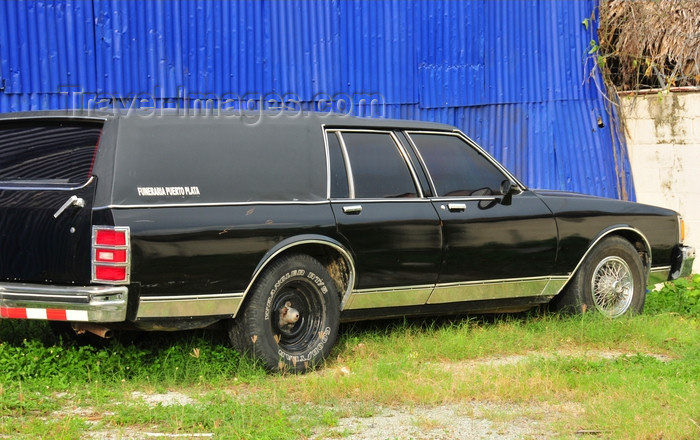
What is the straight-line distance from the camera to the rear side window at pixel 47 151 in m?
6.14

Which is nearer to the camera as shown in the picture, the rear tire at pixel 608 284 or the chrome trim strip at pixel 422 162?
the chrome trim strip at pixel 422 162

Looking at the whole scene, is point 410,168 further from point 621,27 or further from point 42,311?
point 621,27

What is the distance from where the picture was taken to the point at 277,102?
10328 millimetres

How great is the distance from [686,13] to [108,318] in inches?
340

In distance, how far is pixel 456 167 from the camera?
306 inches

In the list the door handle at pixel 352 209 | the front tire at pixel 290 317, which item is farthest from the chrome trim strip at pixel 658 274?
the front tire at pixel 290 317

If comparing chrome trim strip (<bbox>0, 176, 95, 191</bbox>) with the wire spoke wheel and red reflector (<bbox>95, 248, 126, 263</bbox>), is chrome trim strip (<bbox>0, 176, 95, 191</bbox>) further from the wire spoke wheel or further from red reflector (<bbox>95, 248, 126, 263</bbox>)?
the wire spoke wheel

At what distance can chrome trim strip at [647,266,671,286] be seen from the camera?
8.85m

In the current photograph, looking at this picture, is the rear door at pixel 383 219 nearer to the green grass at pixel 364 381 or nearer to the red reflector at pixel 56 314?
the green grass at pixel 364 381

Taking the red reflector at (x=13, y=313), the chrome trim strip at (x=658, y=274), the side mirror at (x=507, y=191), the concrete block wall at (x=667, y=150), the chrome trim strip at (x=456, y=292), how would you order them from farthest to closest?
1. the concrete block wall at (x=667, y=150)
2. the chrome trim strip at (x=658, y=274)
3. the side mirror at (x=507, y=191)
4. the chrome trim strip at (x=456, y=292)
5. the red reflector at (x=13, y=313)

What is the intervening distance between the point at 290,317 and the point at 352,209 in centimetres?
84

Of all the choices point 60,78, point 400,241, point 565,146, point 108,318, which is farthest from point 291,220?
point 565,146

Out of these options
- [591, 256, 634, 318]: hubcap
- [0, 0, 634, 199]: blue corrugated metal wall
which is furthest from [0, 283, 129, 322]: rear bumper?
[591, 256, 634, 318]: hubcap

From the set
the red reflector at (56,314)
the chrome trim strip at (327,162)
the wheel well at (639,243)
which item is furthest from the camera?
the wheel well at (639,243)
